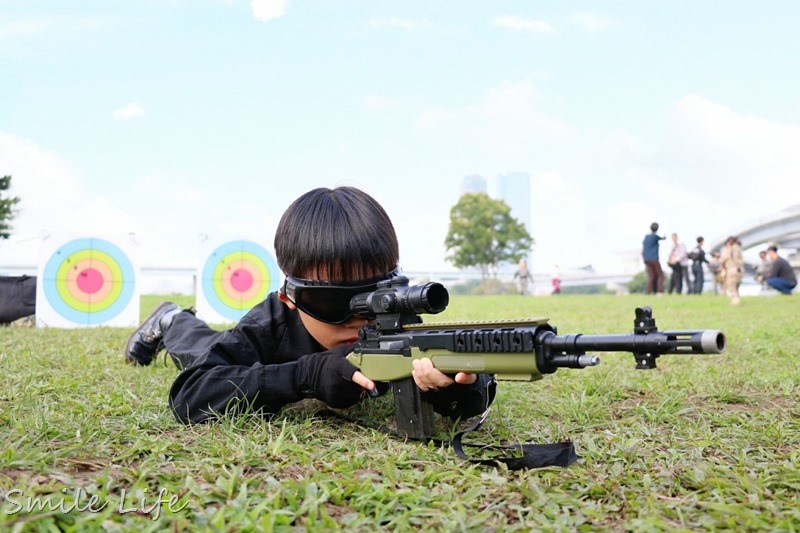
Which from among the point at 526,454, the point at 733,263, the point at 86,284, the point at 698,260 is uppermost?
the point at 698,260

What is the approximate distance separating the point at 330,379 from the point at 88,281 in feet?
27.3

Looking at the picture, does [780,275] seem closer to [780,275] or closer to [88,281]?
[780,275]

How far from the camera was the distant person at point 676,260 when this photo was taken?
18.5 m

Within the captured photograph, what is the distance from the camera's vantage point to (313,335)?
2.99 meters

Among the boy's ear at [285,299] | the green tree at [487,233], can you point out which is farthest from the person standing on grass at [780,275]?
the green tree at [487,233]

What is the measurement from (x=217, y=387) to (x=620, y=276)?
49.6m

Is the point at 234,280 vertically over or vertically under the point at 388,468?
over

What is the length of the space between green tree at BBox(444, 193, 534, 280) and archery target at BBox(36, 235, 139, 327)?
45.4 m

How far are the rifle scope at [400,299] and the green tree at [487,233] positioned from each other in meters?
51.8

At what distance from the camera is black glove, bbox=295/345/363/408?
2.44m

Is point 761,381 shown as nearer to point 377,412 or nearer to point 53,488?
point 377,412

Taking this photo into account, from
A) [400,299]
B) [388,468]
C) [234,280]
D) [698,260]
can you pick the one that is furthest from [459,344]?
[698,260]

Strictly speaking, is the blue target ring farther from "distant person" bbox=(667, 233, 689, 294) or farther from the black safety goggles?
"distant person" bbox=(667, 233, 689, 294)

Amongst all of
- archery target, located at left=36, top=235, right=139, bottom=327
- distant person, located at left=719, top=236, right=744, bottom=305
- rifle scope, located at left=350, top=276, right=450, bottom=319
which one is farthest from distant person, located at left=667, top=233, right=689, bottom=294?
rifle scope, located at left=350, top=276, right=450, bottom=319
